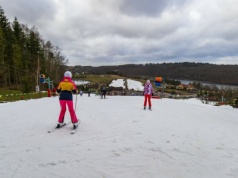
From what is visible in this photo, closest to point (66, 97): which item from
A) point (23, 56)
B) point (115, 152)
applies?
point (115, 152)

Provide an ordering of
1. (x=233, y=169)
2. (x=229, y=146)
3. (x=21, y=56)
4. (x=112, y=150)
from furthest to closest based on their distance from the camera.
A: (x=21, y=56) → (x=229, y=146) → (x=112, y=150) → (x=233, y=169)

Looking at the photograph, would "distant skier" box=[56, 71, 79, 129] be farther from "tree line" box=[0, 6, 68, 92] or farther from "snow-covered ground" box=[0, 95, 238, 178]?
"tree line" box=[0, 6, 68, 92]

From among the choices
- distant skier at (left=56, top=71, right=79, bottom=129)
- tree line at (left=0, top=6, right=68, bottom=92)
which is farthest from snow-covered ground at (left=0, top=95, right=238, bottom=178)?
tree line at (left=0, top=6, right=68, bottom=92)

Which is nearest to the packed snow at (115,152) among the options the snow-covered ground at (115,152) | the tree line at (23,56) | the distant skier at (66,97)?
the snow-covered ground at (115,152)

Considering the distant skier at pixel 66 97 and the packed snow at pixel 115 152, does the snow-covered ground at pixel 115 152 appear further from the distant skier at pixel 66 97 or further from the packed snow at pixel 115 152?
the distant skier at pixel 66 97

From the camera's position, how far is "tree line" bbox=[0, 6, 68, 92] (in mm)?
47888

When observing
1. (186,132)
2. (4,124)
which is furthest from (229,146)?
(4,124)

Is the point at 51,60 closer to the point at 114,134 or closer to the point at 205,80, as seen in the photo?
the point at 114,134

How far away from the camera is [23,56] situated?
175ft

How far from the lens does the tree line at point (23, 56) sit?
47.9 m

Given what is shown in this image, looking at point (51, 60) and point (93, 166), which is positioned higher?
point (51, 60)

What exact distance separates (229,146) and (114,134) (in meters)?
4.04

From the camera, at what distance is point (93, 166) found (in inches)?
209

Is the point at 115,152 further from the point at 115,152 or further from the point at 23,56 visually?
the point at 23,56
